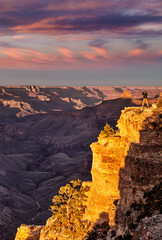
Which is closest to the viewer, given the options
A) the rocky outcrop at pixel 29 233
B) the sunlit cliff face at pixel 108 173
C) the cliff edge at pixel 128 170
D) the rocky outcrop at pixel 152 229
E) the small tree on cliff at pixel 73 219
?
the rocky outcrop at pixel 152 229

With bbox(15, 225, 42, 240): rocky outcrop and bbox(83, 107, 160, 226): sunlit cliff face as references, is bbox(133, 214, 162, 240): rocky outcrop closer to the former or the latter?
bbox(83, 107, 160, 226): sunlit cliff face

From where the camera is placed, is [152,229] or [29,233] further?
[29,233]

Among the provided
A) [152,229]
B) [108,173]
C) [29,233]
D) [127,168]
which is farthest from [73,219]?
[152,229]

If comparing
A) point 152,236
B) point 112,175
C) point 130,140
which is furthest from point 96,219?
point 152,236

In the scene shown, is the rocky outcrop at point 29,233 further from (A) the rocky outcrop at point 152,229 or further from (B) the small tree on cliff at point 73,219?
(A) the rocky outcrop at point 152,229

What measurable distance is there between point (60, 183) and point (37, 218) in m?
42.7

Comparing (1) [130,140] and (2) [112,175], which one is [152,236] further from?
(2) [112,175]

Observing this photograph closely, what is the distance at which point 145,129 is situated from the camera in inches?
1256

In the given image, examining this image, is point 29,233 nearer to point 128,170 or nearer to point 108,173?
point 108,173

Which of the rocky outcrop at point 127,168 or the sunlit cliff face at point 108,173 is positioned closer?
the rocky outcrop at point 127,168

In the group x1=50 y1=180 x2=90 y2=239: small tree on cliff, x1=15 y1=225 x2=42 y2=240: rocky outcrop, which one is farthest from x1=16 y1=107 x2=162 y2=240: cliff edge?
x1=15 y1=225 x2=42 y2=240: rocky outcrop

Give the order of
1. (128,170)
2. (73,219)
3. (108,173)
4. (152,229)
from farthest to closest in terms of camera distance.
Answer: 1. (73,219)
2. (108,173)
3. (128,170)
4. (152,229)

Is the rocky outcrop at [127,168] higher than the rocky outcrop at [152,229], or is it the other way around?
the rocky outcrop at [127,168]

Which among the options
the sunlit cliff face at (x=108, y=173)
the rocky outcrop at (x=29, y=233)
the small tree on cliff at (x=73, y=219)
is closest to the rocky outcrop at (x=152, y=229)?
the sunlit cliff face at (x=108, y=173)
